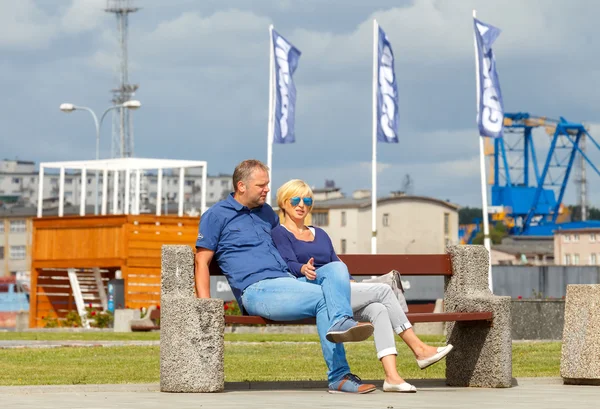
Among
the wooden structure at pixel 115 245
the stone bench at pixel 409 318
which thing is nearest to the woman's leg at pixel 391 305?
the stone bench at pixel 409 318

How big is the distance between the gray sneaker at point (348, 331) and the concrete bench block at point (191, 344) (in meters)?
0.81

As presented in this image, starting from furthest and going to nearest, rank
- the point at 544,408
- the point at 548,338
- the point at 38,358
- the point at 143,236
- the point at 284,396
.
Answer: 1. the point at 143,236
2. the point at 548,338
3. the point at 38,358
4. the point at 284,396
5. the point at 544,408

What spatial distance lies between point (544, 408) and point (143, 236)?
33681 mm

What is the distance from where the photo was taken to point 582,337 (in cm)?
902

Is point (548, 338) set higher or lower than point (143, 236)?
lower

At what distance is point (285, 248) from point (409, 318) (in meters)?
0.93

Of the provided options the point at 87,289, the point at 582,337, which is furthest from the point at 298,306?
the point at 87,289

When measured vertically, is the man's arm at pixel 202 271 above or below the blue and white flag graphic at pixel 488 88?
below

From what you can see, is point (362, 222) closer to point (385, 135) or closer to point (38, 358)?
point (385, 135)

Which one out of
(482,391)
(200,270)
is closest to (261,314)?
(200,270)

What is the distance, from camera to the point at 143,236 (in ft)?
131

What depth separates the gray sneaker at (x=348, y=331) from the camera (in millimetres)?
7480

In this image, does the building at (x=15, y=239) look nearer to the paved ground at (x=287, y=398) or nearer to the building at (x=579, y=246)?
the building at (x=579, y=246)

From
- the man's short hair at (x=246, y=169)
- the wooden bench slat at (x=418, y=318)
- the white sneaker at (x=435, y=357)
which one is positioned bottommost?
the white sneaker at (x=435, y=357)
